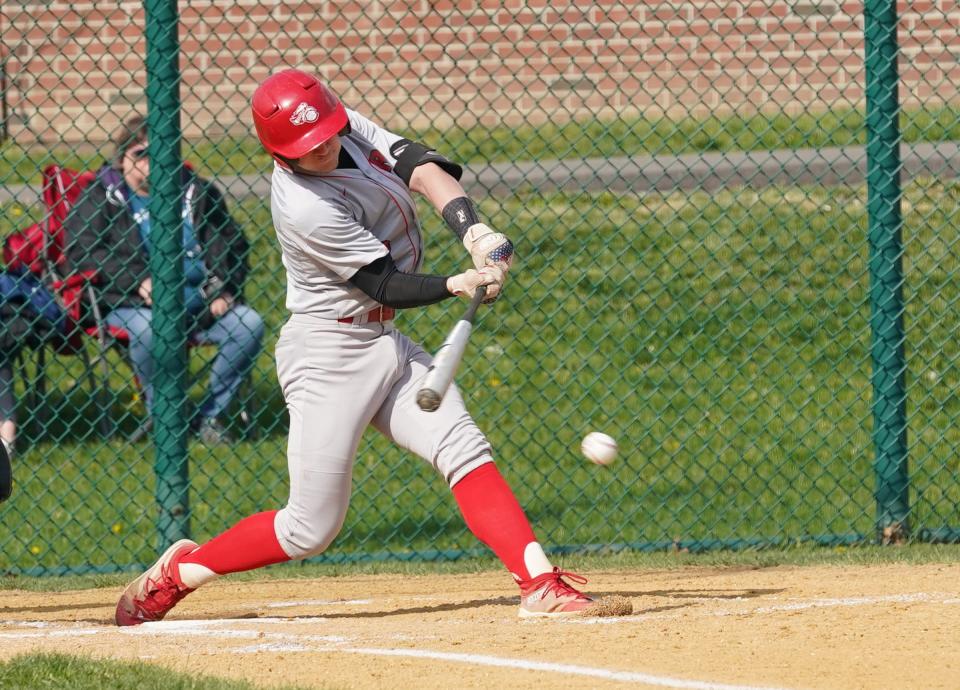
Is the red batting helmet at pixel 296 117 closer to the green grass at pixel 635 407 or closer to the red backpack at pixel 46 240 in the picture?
the green grass at pixel 635 407

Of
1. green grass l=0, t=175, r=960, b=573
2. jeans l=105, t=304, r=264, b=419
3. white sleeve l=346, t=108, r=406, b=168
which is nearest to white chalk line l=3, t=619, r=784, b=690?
green grass l=0, t=175, r=960, b=573

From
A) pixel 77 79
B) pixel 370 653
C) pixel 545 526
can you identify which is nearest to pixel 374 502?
pixel 545 526

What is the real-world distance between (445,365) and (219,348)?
3184 millimetres

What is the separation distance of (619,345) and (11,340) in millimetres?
3041

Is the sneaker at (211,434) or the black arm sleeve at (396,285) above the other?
the black arm sleeve at (396,285)

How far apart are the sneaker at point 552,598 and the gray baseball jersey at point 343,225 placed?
0.94m

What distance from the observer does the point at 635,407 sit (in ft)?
24.5

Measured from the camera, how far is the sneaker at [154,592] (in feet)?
15.0

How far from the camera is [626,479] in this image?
681 centimetres

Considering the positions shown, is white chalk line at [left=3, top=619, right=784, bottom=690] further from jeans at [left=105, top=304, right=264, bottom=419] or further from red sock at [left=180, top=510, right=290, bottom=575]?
jeans at [left=105, top=304, right=264, bottom=419]

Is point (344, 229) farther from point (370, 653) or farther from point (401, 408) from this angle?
point (370, 653)

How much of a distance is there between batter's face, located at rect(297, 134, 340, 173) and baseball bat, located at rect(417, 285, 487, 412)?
57 cm

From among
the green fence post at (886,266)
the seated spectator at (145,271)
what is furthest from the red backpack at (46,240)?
the green fence post at (886,266)

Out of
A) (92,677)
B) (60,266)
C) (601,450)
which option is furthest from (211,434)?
(92,677)
